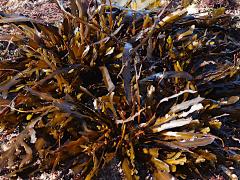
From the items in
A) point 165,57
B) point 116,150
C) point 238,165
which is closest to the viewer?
point 116,150

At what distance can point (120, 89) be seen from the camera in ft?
8.63

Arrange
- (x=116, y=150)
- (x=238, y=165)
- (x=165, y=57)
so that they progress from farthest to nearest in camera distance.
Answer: (x=165, y=57) → (x=238, y=165) → (x=116, y=150)

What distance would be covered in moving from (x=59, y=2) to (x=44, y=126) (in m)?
0.90

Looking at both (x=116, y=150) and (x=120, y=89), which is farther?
(x=120, y=89)

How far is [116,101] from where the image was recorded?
2.55 metres

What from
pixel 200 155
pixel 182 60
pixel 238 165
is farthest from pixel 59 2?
pixel 238 165

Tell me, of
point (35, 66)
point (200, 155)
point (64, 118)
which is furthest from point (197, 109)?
point (35, 66)

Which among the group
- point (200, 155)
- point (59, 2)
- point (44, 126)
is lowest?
point (200, 155)

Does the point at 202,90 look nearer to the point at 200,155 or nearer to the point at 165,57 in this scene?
the point at 165,57

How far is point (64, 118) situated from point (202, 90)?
0.95m

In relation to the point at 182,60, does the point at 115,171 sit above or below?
below

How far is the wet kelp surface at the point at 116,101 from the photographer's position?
A: 7.95 feet

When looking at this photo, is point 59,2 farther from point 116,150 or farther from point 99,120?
point 116,150

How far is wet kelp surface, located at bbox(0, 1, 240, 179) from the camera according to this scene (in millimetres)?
2422
